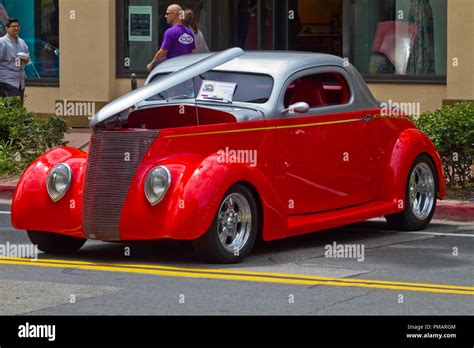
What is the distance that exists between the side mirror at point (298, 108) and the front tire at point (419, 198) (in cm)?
181

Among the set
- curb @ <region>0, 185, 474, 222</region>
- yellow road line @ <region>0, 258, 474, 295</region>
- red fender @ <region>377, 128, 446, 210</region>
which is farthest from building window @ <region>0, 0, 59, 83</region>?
yellow road line @ <region>0, 258, 474, 295</region>

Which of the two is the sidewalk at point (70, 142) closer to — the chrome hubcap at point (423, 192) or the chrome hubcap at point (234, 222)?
the chrome hubcap at point (423, 192)

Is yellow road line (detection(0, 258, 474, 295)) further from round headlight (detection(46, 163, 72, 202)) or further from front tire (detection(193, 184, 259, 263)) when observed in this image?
round headlight (detection(46, 163, 72, 202))

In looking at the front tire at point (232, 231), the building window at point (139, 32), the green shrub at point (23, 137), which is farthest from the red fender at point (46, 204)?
the building window at point (139, 32)

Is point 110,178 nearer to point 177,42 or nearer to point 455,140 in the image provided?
point 455,140

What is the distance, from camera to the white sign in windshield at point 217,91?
40.5ft

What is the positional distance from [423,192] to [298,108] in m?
2.31

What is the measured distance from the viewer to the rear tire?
12.0 metres

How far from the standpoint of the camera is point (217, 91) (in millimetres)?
12391

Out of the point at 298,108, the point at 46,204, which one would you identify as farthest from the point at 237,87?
the point at 46,204

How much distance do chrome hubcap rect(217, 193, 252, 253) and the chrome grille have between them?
0.84 metres
